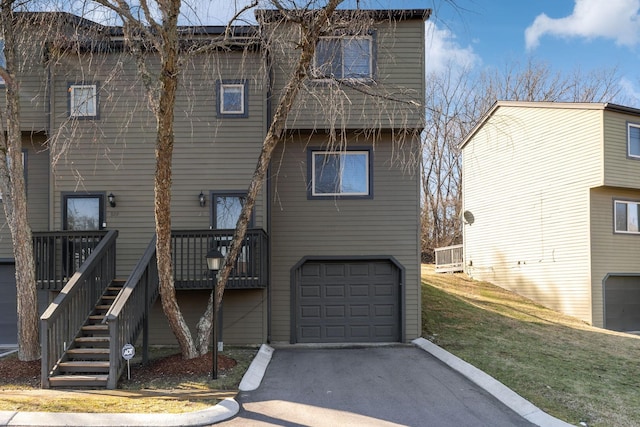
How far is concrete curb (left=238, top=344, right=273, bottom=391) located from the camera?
22.0 ft

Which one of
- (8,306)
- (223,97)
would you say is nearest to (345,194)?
(223,97)

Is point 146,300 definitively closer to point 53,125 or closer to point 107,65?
point 53,125

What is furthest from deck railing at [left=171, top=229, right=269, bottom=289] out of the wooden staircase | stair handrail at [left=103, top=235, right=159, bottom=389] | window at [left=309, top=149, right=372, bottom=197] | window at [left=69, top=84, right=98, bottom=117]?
window at [left=69, top=84, right=98, bottom=117]

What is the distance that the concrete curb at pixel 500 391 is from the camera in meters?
5.63

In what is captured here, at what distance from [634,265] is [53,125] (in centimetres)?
1622

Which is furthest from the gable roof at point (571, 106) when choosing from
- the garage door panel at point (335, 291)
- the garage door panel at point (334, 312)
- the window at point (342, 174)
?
the garage door panel at point (334, 312)

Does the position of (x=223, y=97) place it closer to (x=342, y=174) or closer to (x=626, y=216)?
(x=342, y=174)

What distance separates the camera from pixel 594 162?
13.9m

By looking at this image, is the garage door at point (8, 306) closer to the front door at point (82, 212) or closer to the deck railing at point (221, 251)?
the front door at point (82, 212)

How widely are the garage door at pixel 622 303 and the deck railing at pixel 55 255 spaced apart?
1431 cm

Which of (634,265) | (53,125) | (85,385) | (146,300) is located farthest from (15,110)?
(634,265)

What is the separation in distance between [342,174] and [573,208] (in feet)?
27.4

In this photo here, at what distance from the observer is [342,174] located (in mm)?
10469

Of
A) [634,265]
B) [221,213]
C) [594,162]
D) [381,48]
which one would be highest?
[381,48]
